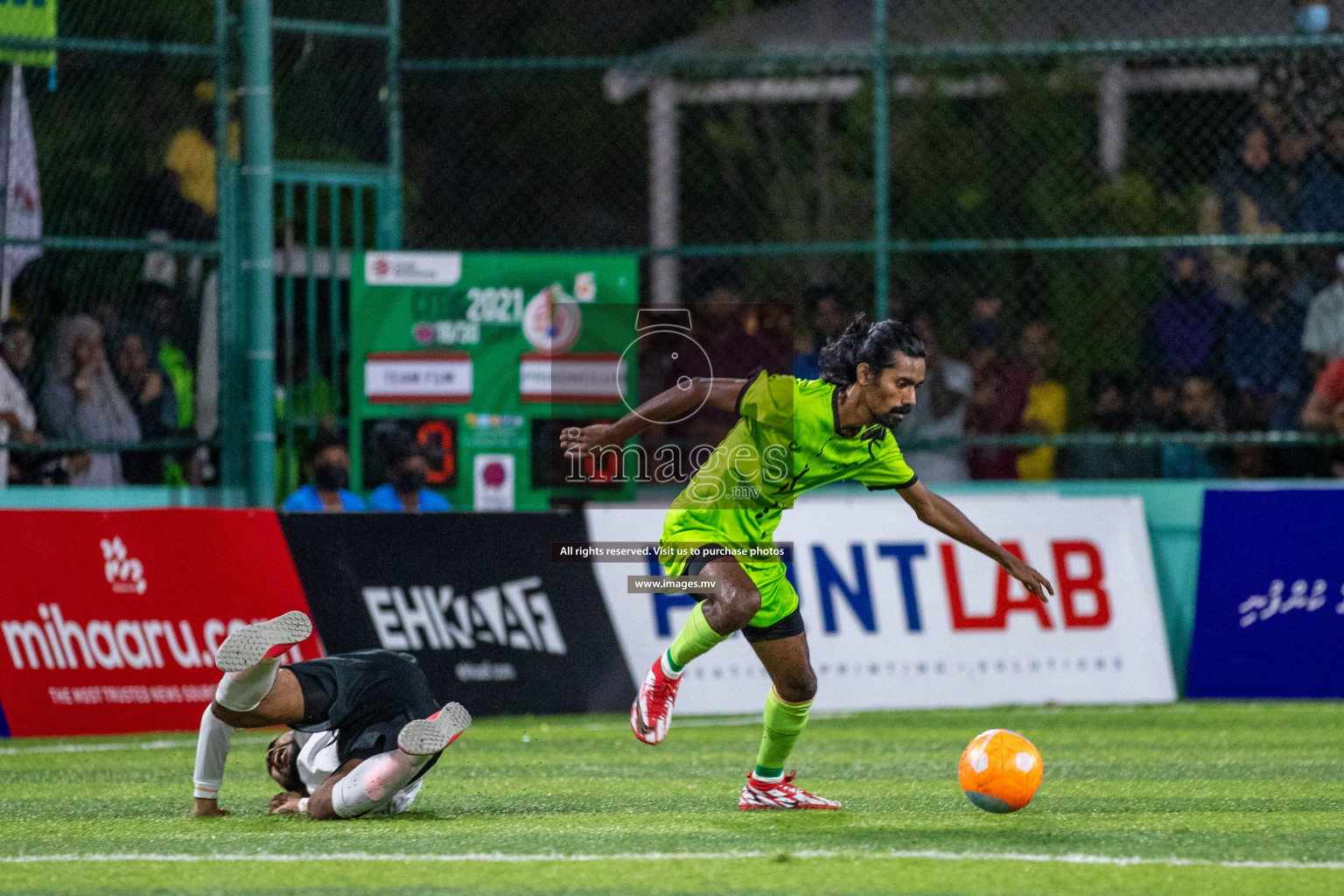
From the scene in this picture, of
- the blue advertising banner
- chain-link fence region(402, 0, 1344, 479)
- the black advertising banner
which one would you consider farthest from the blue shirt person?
the blue advertising banner

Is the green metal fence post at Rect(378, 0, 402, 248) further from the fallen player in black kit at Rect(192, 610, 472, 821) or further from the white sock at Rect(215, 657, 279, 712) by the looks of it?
the white sock at Rect(215, 657, 279, 712)

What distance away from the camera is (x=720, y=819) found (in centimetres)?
726

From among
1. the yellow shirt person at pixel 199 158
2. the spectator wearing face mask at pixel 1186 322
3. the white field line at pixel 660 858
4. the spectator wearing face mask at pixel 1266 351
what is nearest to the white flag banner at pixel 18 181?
the yellow shirt person at pixel 199 158

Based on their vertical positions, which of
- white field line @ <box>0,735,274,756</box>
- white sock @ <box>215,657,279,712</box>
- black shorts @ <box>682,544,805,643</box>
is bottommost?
white field line @ <box>0,735,274,756</box>

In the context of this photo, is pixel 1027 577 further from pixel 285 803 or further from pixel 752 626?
pixel 285 803

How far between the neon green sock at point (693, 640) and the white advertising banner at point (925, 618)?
4.19m

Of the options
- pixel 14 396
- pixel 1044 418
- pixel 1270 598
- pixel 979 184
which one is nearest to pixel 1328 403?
pixel 1270 598

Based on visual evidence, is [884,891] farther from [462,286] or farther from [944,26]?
[944,26]

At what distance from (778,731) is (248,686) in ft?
6.94

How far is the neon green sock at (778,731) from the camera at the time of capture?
7414mm

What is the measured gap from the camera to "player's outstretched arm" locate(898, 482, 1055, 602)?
7168mm

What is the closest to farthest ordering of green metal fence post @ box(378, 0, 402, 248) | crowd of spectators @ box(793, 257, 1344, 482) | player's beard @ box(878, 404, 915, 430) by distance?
player's beard @ box(878, 404, 915, 430)
crowd of spectators @ box(793, 257, 1344, 482)
green metal fence post @ box(378, 0, 402, 248)

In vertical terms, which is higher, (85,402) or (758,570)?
(85,402)

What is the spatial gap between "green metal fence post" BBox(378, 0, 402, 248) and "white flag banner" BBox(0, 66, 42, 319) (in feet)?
8.89
